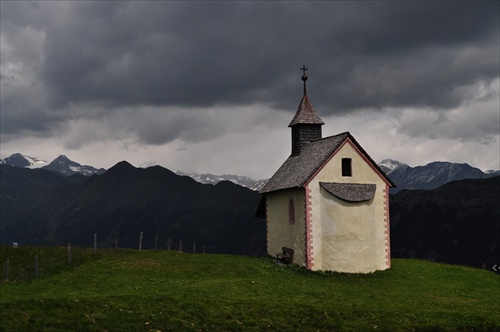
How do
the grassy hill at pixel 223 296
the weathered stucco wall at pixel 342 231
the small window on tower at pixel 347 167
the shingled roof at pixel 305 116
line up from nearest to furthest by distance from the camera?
the grassy hill at pixel 223 296
the weathered stucco wall at pixel 342 231
the small window on tower at pixel 347 167
the shingled roof at pixel 305 116

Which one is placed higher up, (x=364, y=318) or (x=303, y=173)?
(x=303, y=173)

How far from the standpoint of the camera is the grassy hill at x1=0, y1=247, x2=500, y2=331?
2886cm

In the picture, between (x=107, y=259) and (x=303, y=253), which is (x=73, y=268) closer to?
(x=107, y=259)

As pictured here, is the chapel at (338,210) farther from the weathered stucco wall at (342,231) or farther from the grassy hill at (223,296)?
the grassy hill at (223,296)

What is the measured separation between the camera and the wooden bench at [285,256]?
168 ft

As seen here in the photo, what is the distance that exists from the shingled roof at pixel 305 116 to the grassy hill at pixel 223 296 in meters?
15.4

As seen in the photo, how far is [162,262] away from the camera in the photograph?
46.9 metres

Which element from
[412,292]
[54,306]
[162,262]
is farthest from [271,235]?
[54,306]

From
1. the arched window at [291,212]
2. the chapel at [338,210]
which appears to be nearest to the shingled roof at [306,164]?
the chapel at [338,210]

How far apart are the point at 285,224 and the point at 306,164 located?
234 inches

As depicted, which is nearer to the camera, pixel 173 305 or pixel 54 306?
pixel 54 306

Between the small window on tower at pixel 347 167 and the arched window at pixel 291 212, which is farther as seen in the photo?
the arched window at pixel 291 212

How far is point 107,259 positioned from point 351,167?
71.4 feet

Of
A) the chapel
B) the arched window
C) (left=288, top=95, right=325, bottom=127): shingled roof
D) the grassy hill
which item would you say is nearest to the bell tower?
(left=288, top=95, right=325, bottom=127): shingled roof
